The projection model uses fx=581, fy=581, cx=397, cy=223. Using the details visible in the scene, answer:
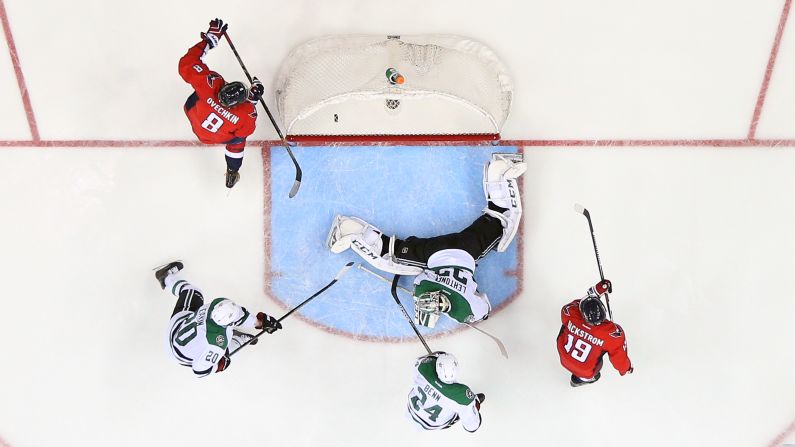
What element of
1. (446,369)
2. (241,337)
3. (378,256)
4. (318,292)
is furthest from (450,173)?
(241,337)

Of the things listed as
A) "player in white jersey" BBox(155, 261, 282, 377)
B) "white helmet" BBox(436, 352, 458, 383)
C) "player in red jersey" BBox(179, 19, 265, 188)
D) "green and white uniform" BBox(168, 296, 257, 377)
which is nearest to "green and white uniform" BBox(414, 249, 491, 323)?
"white helmet" BBox(436, 352, 458, 383)

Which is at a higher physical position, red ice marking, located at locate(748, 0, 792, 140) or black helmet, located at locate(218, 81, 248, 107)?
red ice marking, located at locate(748, 0, 792, 140)

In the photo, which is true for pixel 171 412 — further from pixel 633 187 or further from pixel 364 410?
pixel 633 187

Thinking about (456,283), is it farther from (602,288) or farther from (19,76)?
(19,76)

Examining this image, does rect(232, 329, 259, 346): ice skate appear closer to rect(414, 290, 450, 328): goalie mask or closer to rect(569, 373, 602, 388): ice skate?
rect(414, 290, 450, 328): goalie mask

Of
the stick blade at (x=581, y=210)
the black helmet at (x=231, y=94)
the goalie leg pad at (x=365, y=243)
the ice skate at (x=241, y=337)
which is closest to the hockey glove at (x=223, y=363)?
the ice skate at (x=241, y=337)

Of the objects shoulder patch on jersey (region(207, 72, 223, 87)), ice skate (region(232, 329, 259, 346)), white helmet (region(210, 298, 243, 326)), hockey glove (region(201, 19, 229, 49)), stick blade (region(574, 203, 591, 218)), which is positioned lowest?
ice skate (region(232, 329, 259, 346))

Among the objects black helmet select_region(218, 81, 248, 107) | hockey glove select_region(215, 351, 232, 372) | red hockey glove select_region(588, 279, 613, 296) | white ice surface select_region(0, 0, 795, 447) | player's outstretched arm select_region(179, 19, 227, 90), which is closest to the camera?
black helmet select_region(218, 81, 248, 107)

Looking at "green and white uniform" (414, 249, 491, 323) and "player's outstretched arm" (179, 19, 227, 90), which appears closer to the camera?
"player's outstretched arm" (179, 19, 227, 90)
